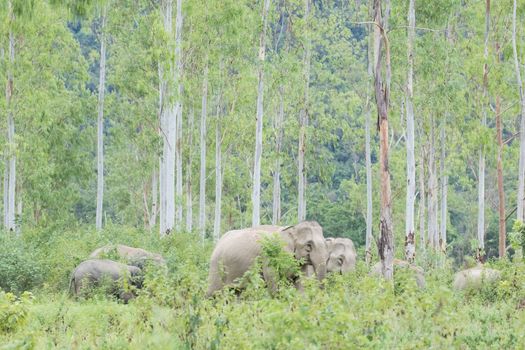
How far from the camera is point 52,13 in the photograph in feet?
100

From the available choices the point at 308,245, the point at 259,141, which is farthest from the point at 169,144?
the point at 308,245

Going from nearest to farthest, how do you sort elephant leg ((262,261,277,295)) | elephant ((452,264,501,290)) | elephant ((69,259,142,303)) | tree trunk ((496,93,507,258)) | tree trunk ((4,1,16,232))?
elephant leg ((262,261,277,295)) → elephant ((69,259,142,303)) → elephant ((452,264,501,290)) → tree trunk ((496,93,507,258)) → tree trunk ((4,1,16,232))

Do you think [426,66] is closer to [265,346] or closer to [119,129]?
[119,129]

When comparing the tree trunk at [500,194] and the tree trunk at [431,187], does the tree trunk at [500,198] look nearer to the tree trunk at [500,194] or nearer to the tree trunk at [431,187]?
the tree trunk at [500,194]

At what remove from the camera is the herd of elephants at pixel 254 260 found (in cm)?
1456

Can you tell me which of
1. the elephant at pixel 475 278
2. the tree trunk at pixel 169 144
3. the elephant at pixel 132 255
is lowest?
the elephant at pixel 475 278

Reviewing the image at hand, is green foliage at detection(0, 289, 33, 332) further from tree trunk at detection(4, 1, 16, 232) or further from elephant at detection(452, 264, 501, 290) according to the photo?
tree trunk at detection(4, 1, 16, 232)

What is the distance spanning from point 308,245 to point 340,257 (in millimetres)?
1969

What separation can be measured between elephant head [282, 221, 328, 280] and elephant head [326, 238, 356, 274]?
1527 millimetres

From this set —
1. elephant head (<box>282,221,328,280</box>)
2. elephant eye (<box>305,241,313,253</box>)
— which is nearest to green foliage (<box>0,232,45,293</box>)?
elephant head (<box>282,221,328,280</box>)

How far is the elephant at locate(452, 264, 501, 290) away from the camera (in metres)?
17.8

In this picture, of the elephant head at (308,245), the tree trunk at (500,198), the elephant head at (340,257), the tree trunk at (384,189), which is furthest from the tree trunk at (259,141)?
the elephant head at (308,245)

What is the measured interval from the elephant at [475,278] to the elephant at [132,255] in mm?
5880

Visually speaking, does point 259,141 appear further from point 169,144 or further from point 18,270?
point 18,270
